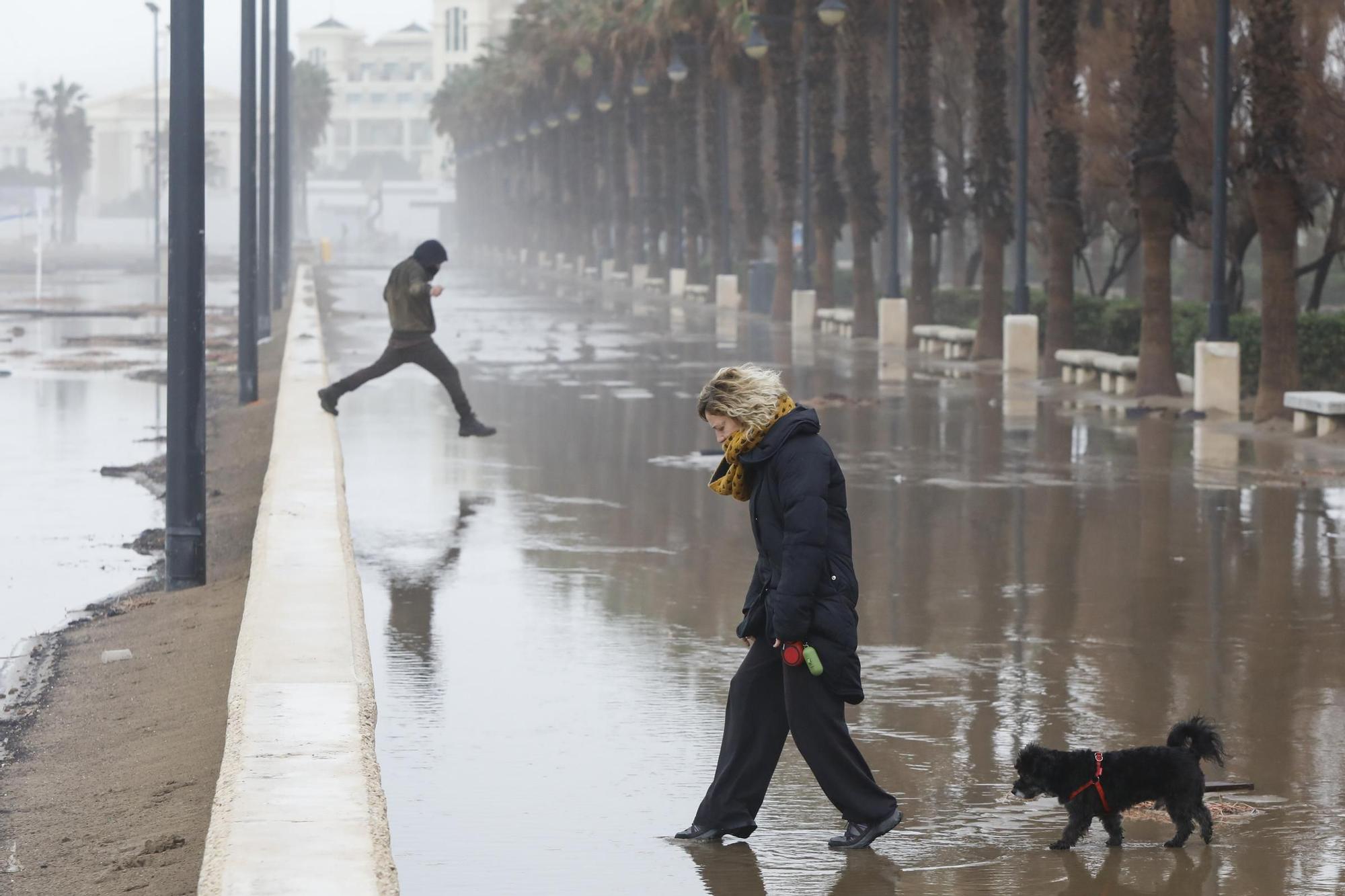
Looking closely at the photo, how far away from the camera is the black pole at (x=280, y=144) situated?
149 ft

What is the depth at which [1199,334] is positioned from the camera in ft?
91.1

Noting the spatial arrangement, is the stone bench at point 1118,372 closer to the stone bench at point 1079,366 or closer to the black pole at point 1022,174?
the stone bench at point 1079,366

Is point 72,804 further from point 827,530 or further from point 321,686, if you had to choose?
point 827,530

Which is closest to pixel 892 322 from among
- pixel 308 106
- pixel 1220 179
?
pixel 1220 179

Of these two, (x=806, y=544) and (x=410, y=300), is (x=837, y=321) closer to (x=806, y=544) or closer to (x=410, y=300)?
(x=410, y=300)

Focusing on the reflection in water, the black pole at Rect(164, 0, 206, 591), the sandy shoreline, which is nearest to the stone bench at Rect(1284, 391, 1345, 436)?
the reflection in water

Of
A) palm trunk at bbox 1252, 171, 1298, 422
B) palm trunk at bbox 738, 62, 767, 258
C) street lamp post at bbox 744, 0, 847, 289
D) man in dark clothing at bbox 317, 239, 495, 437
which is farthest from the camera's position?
palm trunk at bbox 738, 62, 767, 258

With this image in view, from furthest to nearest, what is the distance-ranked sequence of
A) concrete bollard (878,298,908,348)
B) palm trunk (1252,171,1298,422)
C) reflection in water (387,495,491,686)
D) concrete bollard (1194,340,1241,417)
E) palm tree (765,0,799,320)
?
palm tree (765,0,799,320) → concrete bollard (878,298,908,348) → concrete bollard (1194,340,1241,417) → palm trunk (1252,171,1298,422) → reflection in water (387,495,491,686)

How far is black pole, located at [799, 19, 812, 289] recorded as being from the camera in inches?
1703

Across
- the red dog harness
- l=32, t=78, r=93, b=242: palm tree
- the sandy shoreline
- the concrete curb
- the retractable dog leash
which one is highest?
l=32, t=78, r=93, b=242: palm tree

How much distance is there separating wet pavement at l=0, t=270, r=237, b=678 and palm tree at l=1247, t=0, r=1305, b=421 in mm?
11195

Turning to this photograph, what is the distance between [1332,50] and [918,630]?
2147cm

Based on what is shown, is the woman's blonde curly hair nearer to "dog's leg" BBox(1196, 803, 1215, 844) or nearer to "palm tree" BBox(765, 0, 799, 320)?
"dog's leg" BBox(1196, 803, 1215, 844)

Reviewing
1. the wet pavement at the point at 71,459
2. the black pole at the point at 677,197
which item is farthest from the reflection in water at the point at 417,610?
the black pole at the point at 677,197
